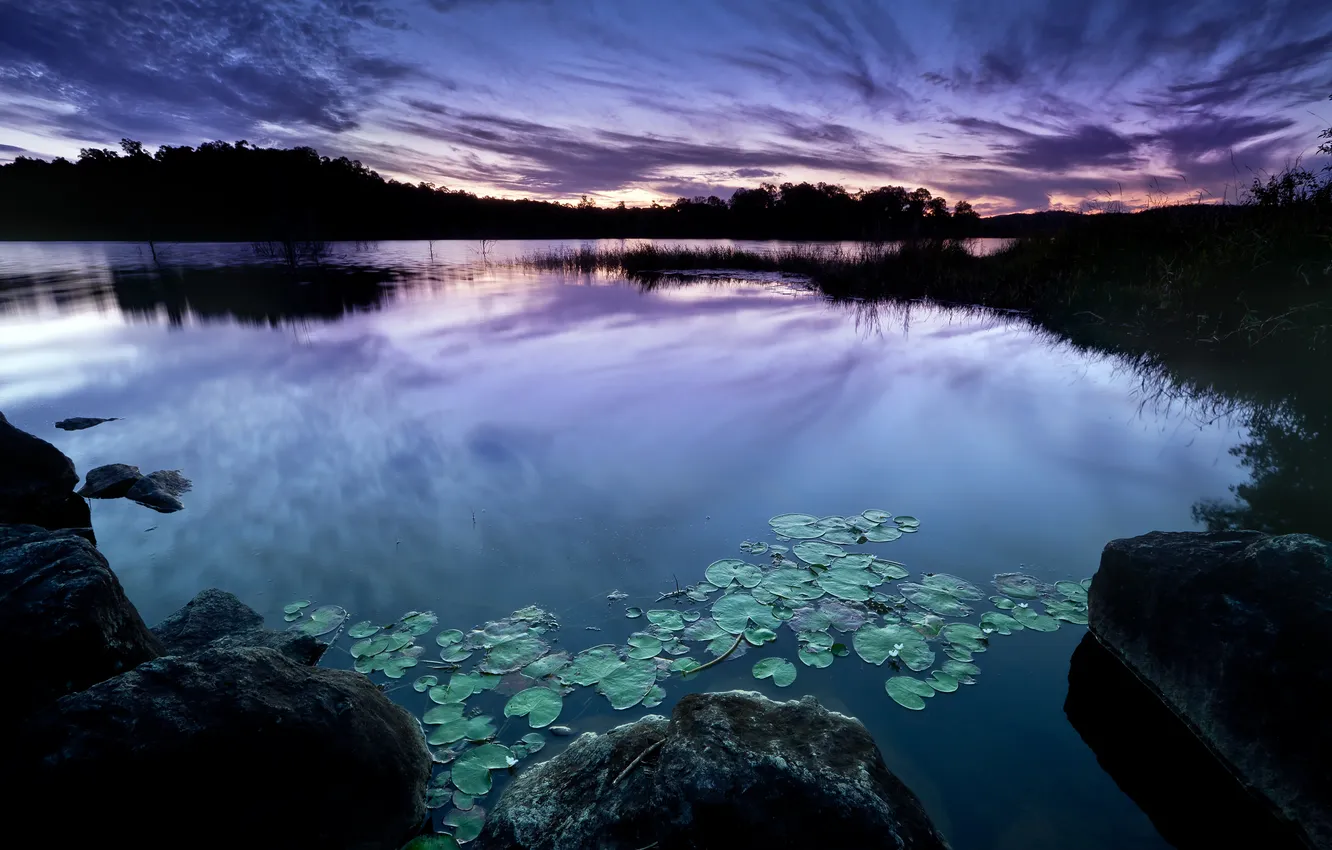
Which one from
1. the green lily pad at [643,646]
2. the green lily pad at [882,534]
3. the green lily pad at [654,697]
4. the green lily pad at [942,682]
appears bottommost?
the green lily pad at [654,697]

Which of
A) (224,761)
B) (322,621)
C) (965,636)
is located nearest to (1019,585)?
(965,636)

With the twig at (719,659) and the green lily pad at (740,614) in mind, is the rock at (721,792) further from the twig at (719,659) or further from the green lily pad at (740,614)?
the green lily pad at (740,614)

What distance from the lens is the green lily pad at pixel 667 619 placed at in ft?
Answer: 10.5

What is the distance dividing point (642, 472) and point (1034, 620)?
10.8 ft

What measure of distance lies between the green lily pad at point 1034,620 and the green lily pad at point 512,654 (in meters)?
2.72

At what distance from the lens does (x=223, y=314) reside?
49.1 ft

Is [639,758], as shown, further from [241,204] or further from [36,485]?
[241,204]

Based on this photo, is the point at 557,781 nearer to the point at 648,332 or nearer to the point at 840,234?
the point at 648,332

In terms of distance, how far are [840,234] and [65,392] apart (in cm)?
5823

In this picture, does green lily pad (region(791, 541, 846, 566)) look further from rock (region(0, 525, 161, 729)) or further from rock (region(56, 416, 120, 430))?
rock (region(56, 416, 120, 430))

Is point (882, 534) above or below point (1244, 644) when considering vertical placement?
below

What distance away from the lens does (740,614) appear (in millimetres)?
3305

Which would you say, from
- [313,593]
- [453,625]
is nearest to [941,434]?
Result: [453,625]

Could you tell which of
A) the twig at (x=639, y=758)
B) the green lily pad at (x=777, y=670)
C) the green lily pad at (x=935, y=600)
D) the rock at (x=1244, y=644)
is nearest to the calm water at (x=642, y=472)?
the green lily pad at (x=777, y=670)
